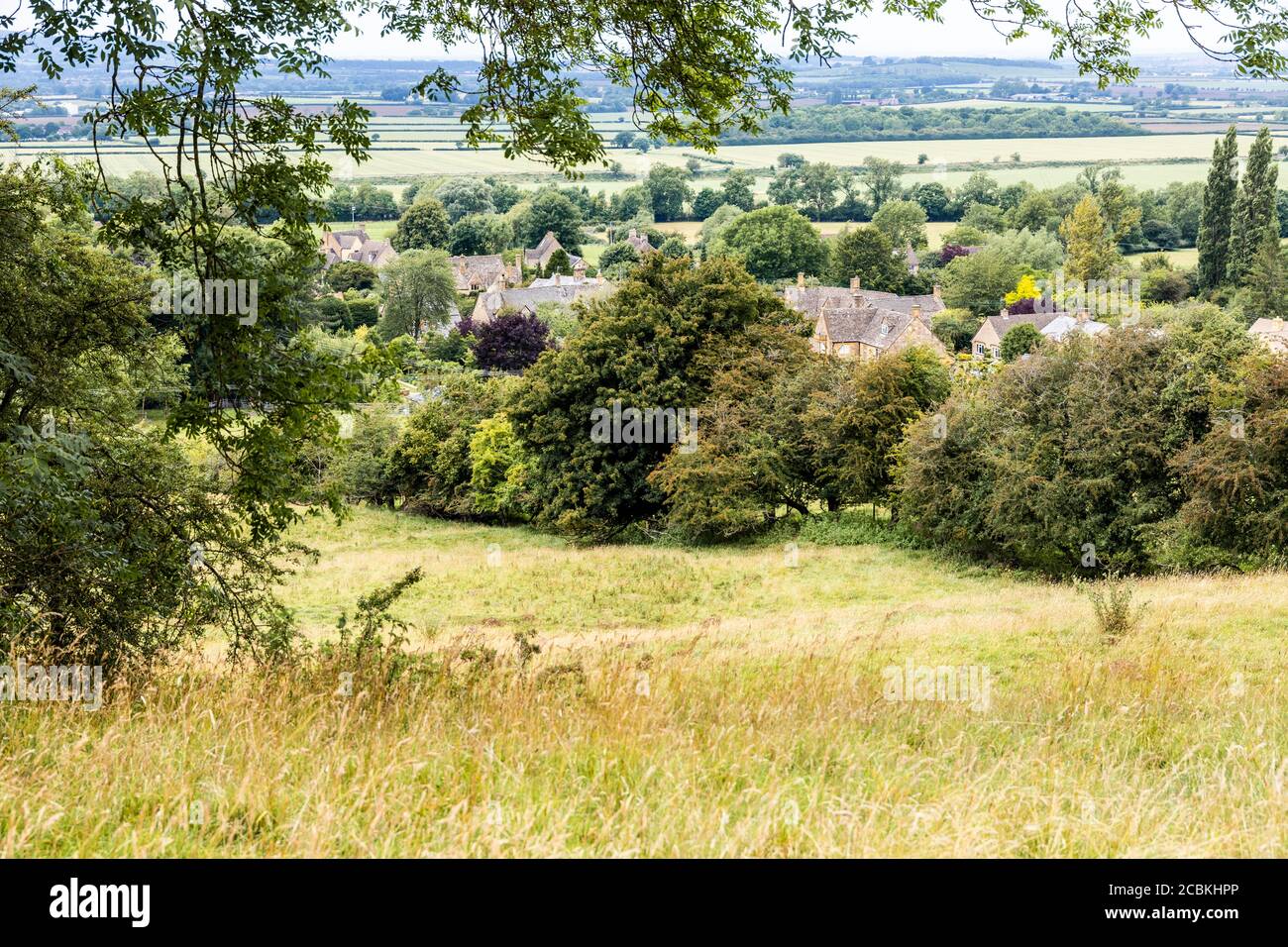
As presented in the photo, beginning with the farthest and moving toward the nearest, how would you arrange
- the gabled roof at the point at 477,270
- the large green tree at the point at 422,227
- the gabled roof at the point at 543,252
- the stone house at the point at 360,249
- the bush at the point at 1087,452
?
1. the large green tree at the point at 422,227
2. the gabled roof at the point at 543,252
3. the stone house at the point at 360,249
4. the gabled roof at the point at 477,270
5. the bush at the point at 1087,452

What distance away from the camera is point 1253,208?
76750 mm

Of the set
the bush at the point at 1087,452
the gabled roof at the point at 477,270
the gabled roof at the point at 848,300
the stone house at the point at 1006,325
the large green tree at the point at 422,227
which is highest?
the large green tree at the point at 422,227

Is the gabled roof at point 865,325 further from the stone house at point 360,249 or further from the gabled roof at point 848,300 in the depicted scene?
the stone house at point 360,249

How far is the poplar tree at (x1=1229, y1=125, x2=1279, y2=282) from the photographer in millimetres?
73812

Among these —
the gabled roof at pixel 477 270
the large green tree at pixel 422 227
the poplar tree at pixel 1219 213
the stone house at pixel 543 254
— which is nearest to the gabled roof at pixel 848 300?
the poplar tree at pixel 1219 213

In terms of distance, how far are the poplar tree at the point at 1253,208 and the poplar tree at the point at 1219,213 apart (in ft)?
2.09

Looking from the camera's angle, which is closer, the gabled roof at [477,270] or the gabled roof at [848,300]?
the gabled roof at [848,300]

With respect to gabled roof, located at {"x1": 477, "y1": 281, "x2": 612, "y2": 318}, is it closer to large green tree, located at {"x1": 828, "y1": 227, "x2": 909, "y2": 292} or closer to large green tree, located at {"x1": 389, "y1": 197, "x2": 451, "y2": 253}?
large green tree, located at {"x1": 828, "y1": 227, "x2": 909, "y2": 292}

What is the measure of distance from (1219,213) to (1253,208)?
2.25 m

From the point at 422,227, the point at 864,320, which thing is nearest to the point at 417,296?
the point at 864,320

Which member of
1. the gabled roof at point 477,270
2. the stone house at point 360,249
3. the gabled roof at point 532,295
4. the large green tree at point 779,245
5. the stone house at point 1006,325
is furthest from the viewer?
the stone house at point 360,249

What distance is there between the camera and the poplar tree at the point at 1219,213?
75000 mm

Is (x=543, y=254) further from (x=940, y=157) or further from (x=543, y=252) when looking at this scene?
(x=940, y=157)

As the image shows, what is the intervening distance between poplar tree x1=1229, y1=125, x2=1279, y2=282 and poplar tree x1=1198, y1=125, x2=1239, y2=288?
2.09 ft
